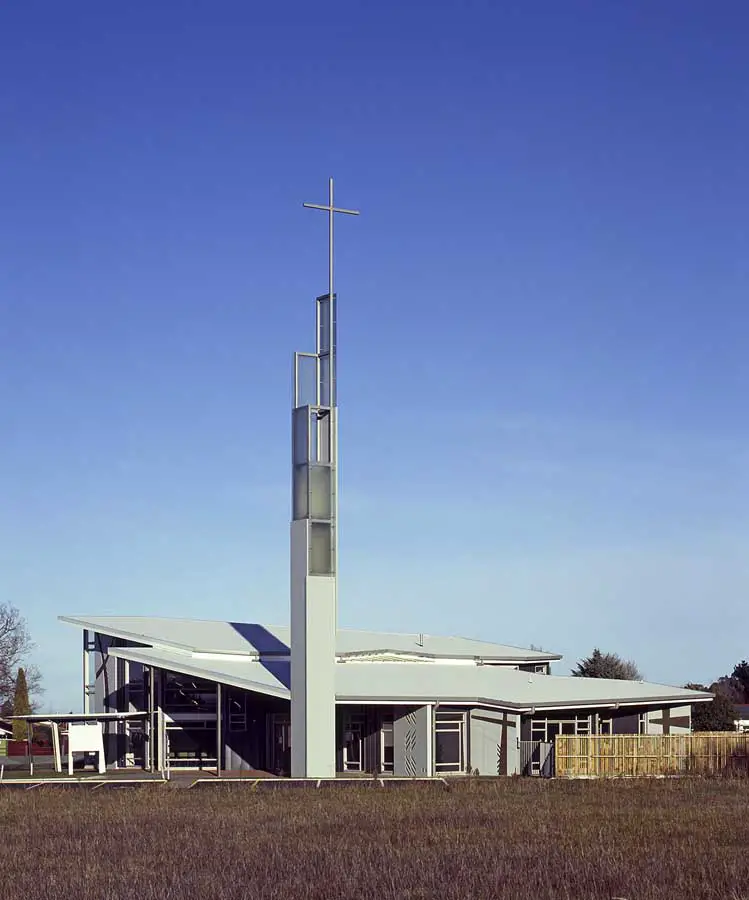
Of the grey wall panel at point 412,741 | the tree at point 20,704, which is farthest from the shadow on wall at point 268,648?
the tree at point 20,704

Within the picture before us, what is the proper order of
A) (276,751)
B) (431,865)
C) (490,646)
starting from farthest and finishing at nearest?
(490,646)
(276,751)
(431,865)

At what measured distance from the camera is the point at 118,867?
19000 millimetres

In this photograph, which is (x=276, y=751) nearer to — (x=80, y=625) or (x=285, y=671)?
(x=285, y=671)

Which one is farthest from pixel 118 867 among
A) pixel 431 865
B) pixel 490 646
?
pixel 490 646

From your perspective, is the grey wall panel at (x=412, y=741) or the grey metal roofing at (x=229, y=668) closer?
the grey metal roofing at (x=229, y=668)

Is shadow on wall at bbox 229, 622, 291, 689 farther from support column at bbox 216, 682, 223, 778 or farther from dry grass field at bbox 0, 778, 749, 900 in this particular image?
dry grass field at bbox 0, 778, 749, 900

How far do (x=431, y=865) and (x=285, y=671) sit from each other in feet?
95.3

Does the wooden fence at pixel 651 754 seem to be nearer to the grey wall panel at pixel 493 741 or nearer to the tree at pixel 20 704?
the grey wall panel at pixel 493 741

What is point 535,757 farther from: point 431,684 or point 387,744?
point 387,744

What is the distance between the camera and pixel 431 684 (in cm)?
4688

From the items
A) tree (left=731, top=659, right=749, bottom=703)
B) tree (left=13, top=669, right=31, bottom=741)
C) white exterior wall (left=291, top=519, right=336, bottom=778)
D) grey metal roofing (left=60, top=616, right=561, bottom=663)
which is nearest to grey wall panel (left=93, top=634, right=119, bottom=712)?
grey metal roofing (left=60, top=616, right=561, bottom=663)

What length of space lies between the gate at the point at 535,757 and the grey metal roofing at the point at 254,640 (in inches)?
317

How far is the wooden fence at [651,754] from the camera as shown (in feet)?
137

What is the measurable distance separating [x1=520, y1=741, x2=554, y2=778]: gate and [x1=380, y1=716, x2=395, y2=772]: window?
4.10 metres
